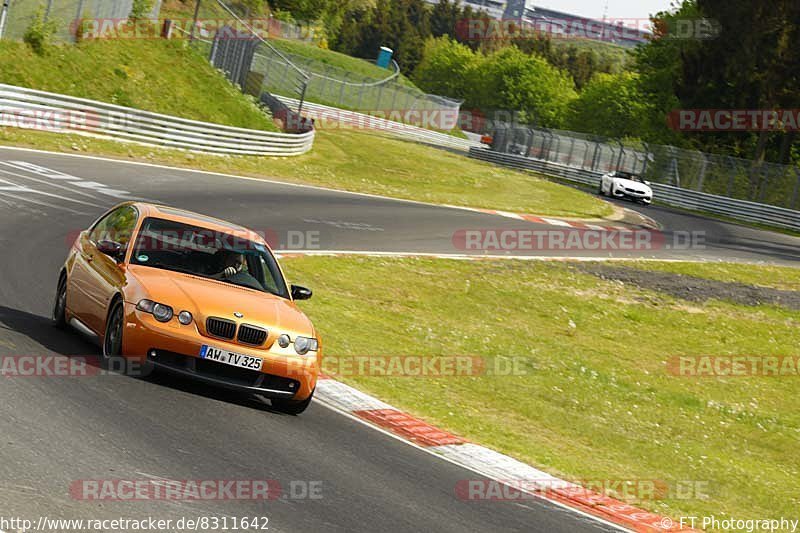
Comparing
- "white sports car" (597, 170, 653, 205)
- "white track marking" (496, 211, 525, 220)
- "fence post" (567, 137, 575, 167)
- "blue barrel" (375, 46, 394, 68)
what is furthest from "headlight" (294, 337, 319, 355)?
"blue barrel" (375, 46, 394, 68)

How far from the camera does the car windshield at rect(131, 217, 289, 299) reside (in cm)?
1008

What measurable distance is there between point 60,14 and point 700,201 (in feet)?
100

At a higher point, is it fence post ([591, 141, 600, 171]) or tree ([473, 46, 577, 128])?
tree ([473, 46, 577, 128])

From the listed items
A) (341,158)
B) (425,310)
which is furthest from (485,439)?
(341,158)

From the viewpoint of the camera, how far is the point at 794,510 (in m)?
10.8

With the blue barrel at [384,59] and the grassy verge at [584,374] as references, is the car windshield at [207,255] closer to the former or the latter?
the grassy verge at [584,374]

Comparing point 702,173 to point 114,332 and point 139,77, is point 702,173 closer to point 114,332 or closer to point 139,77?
point 139,77

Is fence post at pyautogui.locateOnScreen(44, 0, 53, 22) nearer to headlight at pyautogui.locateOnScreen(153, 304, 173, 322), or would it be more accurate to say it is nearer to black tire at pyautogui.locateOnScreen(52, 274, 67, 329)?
black tire at pyautogui.locateOnScreen(52, 274, 67, 329)

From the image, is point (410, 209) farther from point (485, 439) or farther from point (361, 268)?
point (485, 439)

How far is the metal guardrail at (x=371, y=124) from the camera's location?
71425 millimetres

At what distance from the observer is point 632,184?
50.6 metres

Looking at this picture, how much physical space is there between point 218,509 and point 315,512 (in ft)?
2.10

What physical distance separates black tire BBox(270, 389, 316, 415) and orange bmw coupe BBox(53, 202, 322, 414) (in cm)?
1

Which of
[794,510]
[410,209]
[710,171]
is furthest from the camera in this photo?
[710,171]
